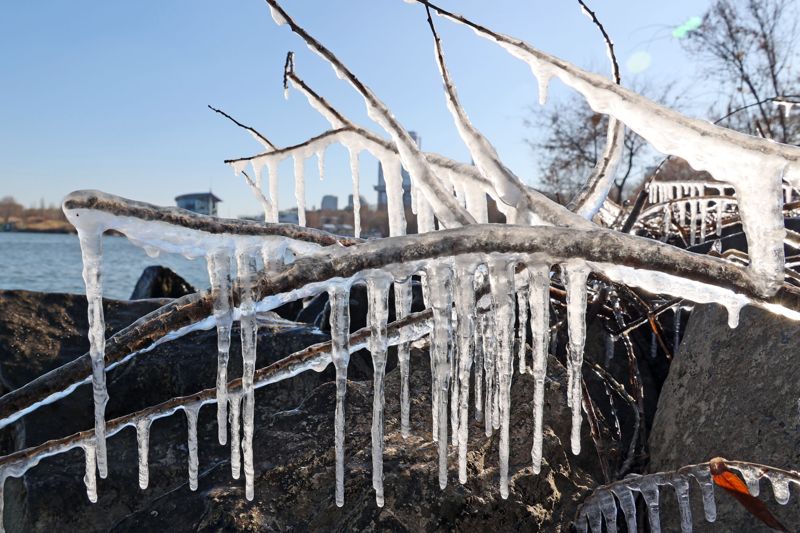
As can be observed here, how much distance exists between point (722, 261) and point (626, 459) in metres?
1.74

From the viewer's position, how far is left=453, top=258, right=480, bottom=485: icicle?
1.44 meters

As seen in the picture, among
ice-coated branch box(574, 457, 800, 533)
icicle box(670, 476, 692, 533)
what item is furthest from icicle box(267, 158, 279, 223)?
icicle box(670, 476, 692, 533)

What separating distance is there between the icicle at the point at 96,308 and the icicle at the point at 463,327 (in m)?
0.84

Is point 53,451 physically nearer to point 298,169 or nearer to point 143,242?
point 143,242

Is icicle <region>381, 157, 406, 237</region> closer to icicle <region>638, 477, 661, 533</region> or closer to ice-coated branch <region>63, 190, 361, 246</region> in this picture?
ice-coated branch <region>63, 190, 361, 246</region>

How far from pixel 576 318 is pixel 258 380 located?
1.00 metres

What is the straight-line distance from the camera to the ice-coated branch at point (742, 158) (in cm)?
138

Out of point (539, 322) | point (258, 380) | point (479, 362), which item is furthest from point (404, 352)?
point (539, 322)

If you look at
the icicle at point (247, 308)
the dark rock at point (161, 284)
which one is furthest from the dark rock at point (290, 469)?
the dark rock at point (161, 284)

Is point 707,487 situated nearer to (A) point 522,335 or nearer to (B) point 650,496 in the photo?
(B) point 650,496

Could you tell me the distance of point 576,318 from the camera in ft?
5.15

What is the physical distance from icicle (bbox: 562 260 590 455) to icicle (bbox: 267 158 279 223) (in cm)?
151

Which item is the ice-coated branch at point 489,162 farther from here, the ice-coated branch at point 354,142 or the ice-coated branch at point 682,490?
the ice-coated branch at point 682,490

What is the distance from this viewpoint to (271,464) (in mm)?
2223
